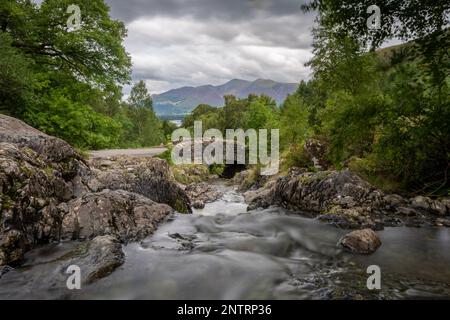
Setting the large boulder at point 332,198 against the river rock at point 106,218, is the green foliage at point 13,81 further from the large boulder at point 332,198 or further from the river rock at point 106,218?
the large boulder at point 332,198

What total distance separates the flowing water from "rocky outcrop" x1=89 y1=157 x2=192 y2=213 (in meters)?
2.06

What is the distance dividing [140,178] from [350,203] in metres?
8.80

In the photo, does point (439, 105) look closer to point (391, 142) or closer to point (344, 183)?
point (391, 142)

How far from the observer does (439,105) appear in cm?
904

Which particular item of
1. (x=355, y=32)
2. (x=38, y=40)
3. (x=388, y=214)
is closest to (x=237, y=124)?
(x=38, y=40)

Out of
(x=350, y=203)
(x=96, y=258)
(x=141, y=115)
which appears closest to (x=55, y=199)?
(x=96, y=258)

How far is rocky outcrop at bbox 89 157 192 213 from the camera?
37.9 ft

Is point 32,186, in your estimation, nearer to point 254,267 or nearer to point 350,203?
point 254,267

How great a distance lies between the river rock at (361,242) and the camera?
29.0ft

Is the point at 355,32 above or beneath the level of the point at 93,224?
above

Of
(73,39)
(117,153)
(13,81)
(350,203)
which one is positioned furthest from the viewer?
(117,153)

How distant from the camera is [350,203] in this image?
1364cm

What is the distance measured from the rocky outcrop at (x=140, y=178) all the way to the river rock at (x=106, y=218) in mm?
1778

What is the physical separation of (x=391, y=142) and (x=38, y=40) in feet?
61.7
